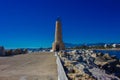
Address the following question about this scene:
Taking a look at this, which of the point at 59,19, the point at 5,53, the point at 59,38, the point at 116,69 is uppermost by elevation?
the point at 59,19

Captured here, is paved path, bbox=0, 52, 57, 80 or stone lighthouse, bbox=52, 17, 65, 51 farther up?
stone lighthouse, bbox=52, 17, 65, 51

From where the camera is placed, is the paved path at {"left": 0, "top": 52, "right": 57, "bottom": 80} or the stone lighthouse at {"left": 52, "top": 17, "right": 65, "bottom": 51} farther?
the stone lighthouse at {"left": 52, "top": 17, "right": 65, "bottom": 51}

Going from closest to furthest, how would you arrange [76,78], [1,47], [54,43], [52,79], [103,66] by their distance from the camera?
1. [76,78]
2. [52,79]
3. [103,66]
4. [1,47]
5. [54,43]

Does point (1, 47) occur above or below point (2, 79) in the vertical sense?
above

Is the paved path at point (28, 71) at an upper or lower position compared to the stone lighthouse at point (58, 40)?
lower

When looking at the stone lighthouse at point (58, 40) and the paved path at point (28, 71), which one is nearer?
the paved path at point (28, 71)

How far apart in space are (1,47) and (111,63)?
45.9 feet

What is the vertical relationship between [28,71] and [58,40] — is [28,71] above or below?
below

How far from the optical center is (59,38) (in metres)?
40.3

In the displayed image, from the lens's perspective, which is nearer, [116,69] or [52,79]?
[52,79]

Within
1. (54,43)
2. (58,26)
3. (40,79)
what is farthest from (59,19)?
(40,79)

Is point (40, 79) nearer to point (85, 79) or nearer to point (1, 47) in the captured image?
point (85, 79)

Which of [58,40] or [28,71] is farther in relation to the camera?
[58,40]

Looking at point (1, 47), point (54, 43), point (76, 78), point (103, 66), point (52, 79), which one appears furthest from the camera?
point (54, 43)
